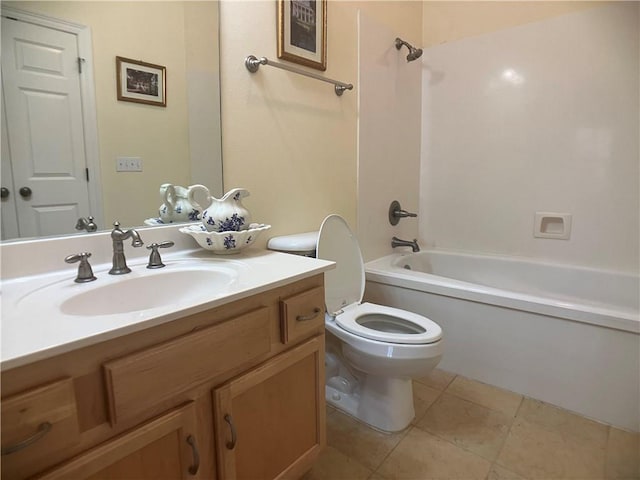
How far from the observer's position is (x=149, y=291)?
1060mm

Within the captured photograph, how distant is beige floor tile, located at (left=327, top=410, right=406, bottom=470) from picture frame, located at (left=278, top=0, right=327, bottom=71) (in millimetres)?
1581

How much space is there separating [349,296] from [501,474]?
2.78 ft

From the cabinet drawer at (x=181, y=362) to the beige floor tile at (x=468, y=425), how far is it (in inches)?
38.9

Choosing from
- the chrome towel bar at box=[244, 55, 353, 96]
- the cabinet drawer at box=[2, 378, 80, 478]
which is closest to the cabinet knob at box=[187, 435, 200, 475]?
the cabinet drawer at box=[2, 378, 80, 478]

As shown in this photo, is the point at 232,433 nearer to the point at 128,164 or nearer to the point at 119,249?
the point at 119,249

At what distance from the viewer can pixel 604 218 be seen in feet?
6.79

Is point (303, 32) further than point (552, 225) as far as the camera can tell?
No

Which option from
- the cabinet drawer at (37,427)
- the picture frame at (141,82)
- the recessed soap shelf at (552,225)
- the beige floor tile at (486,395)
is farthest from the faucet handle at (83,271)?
the recessed soap shelf at (552,225)

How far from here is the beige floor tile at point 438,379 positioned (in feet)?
6.13

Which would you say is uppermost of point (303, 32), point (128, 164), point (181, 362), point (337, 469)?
point (303, 32)

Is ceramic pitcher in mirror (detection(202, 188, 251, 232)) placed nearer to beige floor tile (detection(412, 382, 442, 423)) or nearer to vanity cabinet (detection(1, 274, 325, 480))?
vanity cabinet (detection(1, 274, 325, 480))

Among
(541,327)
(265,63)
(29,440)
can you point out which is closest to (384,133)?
(265,63)

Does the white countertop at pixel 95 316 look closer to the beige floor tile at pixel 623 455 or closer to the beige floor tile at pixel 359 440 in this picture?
the beige floor tile at pixel 359 440

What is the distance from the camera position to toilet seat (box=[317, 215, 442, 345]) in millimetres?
1536
